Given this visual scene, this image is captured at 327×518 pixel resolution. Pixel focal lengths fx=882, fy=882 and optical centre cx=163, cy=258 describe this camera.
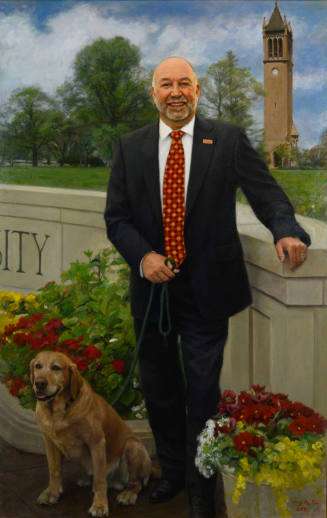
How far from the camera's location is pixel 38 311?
6.13 m

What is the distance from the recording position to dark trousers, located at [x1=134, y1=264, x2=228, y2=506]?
433 cm

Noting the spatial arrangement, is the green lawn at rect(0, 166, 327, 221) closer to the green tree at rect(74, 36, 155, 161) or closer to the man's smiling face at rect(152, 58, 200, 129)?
the green tree at rect(74, 36, 155, 161)

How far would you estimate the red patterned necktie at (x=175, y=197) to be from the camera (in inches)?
169

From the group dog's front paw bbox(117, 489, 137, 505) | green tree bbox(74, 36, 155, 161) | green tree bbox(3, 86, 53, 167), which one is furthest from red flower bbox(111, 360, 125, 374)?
green tree bbox(3, 86, 53, 167)

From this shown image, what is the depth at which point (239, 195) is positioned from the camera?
9391 millimetres

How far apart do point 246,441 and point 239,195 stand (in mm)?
5756

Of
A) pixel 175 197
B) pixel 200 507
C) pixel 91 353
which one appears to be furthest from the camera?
pixel 91 353

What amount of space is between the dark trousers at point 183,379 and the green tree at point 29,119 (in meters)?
4.98

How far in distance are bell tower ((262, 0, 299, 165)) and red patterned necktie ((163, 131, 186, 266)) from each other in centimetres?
418

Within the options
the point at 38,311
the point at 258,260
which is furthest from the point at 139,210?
the point at 38,311

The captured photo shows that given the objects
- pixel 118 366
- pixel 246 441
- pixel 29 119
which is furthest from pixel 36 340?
pixel 29 119

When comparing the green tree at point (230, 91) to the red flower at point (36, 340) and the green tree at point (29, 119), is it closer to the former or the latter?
the green tree at point (29, 119)

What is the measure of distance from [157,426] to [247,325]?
732 millimetres

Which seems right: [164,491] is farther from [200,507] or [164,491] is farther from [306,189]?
[306,189]
